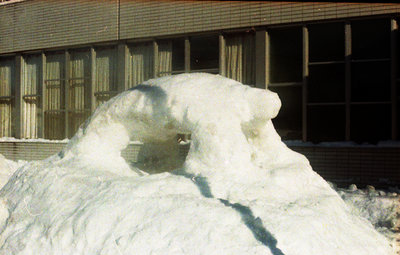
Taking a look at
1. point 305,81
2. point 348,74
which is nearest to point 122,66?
point 305,81

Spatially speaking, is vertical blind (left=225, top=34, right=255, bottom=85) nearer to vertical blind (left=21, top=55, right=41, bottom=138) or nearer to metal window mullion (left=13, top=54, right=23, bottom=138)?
vertical blind (left=21, top=55, right=41, bottom=138)

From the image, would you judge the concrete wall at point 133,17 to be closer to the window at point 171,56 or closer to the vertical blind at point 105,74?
the window at point 171,56

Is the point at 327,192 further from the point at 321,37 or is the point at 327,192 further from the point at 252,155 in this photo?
the point at 321,37

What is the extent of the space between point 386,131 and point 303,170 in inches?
174

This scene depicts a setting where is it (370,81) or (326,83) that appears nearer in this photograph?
(370,81)

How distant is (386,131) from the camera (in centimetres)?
794

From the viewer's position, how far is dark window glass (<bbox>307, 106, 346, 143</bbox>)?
8359 mm

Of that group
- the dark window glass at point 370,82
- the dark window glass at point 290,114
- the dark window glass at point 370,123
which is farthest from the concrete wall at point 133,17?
the dark window glass at point 370,123

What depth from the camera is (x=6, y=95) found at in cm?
1250

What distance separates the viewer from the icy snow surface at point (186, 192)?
3289mm

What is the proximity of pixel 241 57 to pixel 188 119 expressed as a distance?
5.37m

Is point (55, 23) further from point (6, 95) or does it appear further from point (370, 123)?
point (370, 123)

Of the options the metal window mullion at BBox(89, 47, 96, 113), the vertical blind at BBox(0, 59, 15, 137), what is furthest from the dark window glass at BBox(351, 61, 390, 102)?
the vertical blind at BBox(0, 59, 15, 137)

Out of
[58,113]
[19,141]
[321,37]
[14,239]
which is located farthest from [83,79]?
[14,239]
